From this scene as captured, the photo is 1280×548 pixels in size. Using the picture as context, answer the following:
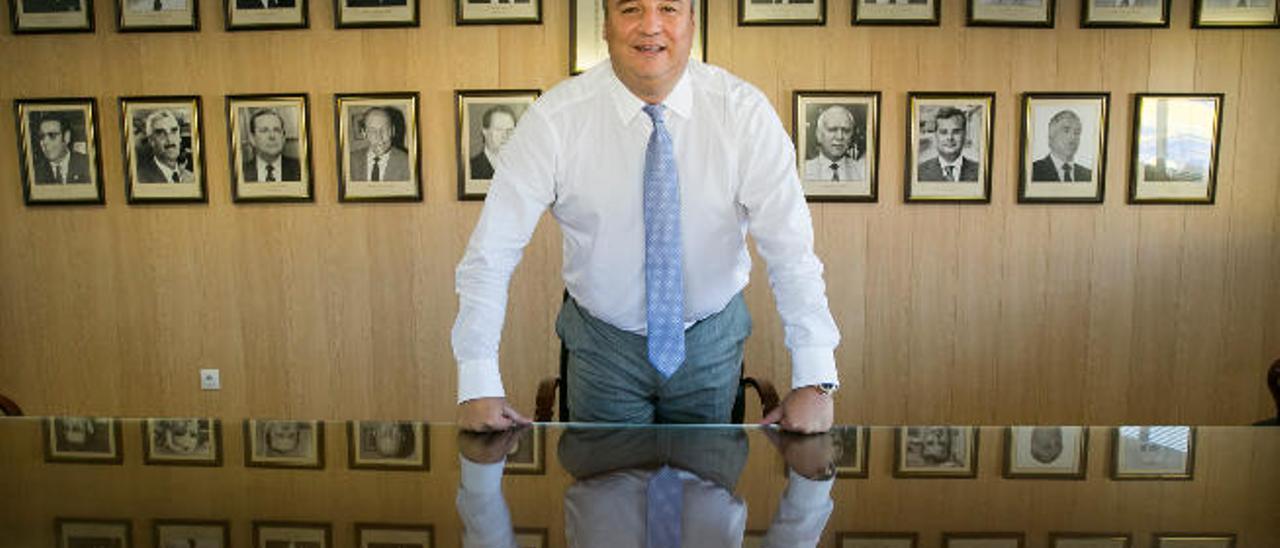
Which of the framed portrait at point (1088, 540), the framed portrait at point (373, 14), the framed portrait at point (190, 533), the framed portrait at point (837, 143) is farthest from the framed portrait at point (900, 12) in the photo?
the framed portrait at point (190, 533)

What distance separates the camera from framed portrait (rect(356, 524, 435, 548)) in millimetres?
1012

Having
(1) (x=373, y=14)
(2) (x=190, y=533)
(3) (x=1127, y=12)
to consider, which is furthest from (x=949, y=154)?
(2) (x=190, y=533)

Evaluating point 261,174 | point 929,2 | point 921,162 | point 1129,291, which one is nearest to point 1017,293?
point 1129,291

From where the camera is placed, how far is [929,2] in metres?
4.04

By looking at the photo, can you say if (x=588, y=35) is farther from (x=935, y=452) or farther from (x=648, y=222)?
(x=935, y=452)

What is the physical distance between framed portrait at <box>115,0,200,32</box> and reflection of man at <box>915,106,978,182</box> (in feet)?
12.0

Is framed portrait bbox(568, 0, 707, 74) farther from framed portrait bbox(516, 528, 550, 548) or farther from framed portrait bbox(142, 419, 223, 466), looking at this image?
framed portrait bbox(516, 528, 550, 548)

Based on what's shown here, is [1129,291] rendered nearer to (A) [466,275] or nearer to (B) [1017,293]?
(B) [1017,293]

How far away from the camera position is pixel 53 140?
4320 millimetres

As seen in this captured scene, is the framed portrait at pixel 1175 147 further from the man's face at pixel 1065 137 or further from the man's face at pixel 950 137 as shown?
the man's face at pixel 950 137

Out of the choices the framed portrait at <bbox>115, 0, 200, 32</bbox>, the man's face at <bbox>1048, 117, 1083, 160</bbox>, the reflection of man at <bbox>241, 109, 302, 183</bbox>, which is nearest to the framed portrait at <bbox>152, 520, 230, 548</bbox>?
the reflection of man at <bbox>241, 109, 302, 183</bbox>

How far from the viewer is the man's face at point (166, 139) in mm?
4270

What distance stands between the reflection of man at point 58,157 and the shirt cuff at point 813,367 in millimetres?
4146

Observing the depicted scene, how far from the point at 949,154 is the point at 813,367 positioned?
9.08ft
